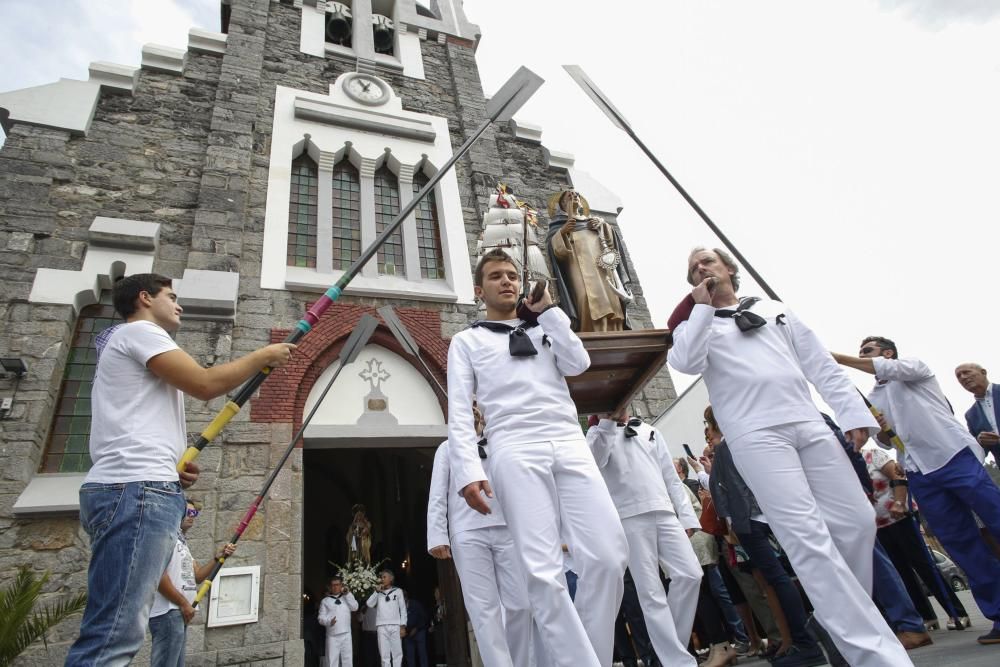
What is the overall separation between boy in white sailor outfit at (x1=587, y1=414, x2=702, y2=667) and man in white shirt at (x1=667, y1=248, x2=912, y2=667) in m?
1.32

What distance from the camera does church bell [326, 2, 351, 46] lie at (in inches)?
482

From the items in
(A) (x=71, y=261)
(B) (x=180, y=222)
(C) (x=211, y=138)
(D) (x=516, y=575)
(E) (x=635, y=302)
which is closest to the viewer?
(D) (x=516, y=575)

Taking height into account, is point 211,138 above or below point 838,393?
above

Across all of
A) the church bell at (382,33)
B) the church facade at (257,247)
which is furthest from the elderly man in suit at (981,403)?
the church bell at (382,33)

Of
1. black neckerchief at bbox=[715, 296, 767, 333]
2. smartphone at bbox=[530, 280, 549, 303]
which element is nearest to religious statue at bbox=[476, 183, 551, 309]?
smartphone at bbox=[530, 280, 549, 303]

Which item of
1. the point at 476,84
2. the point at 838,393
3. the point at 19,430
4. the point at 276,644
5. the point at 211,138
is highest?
the point at 476,84

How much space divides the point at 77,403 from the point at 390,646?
565 centimetres

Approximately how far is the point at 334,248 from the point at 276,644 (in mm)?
5811

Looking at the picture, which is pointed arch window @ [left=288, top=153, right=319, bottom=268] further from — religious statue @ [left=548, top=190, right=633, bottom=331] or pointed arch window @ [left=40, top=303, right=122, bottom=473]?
religious statue @ [left=548, top=190, right=633, bottom=331]

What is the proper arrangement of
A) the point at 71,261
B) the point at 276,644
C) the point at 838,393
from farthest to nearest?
the point at 71,261
the point at 276,644
the point at 838,393

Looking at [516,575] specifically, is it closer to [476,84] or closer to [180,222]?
[180,222]

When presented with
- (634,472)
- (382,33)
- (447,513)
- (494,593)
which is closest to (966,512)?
(634,472)

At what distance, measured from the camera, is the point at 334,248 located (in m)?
9.41

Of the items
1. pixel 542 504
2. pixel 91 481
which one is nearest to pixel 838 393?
pixel 542 504
